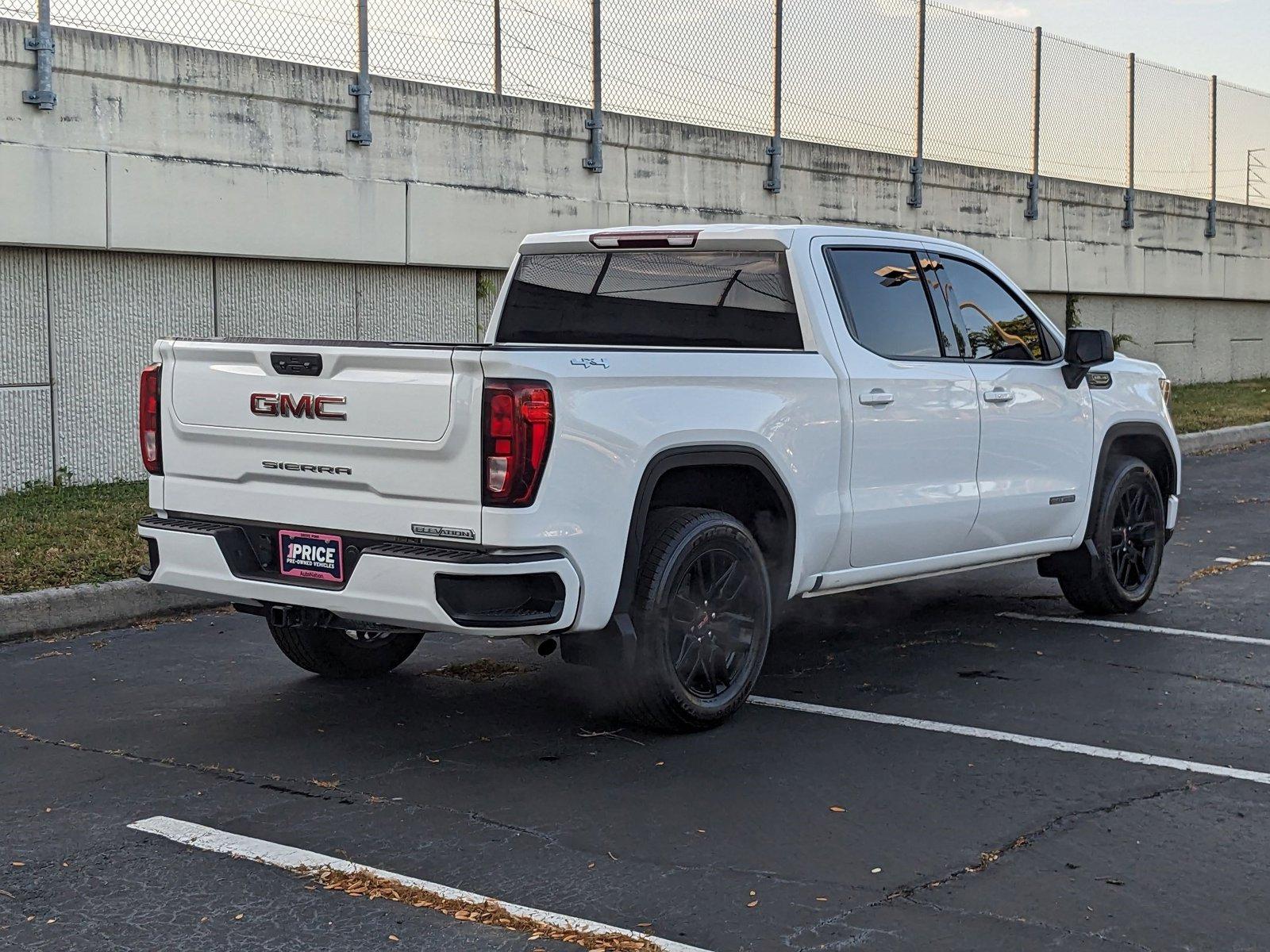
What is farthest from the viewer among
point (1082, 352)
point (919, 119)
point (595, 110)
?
point (919, 119)

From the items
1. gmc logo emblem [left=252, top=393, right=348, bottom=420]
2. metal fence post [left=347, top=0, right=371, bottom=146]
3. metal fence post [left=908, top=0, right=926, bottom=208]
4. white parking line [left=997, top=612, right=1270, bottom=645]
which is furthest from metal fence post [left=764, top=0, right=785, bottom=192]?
gmc logo emblem [left=252, top=393, right=348, bottom=420]

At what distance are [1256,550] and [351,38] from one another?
319 inches

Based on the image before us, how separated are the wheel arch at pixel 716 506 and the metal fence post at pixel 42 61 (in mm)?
6896

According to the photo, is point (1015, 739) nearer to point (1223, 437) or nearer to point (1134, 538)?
point (1134, 538)

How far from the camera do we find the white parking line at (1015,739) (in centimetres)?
542

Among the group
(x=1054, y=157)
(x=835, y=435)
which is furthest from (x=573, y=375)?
(x=1054, y=157)

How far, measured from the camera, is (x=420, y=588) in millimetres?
5172

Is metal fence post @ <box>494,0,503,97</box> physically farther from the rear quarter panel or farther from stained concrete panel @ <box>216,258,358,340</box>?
the rear quarter panel

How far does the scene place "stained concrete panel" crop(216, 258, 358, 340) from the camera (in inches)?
484

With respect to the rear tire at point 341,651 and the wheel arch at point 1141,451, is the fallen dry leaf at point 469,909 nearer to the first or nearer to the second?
the rear tire at point 341,651

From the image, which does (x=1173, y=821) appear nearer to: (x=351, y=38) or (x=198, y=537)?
(x=198, y=537)

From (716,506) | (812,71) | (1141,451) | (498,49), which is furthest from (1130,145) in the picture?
(716,506)

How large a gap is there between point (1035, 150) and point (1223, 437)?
590 centimetres

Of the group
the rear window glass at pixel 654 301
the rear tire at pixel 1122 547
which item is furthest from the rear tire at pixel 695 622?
the rear tire at pixel 1122 547
